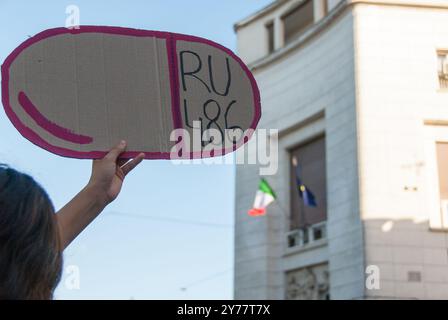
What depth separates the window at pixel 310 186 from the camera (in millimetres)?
17781

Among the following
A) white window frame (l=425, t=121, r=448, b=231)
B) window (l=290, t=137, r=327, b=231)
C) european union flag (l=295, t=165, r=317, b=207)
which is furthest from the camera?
window (l=290, t=137, r=327, b=231)

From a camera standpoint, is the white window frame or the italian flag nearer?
the white window frame

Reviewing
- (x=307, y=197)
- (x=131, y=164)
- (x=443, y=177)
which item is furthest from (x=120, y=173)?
(x=307, y=197)

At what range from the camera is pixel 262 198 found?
59.5 ft

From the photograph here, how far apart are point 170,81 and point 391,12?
1562 cm

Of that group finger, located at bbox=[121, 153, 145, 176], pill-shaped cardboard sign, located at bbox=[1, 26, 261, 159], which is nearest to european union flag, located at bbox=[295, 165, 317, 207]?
pill-shaped cardboard sign, located at bbox=[1, 26, 261, 159]

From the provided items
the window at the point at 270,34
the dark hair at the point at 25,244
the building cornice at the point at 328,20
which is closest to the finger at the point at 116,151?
the dark hair at the point at 25,244

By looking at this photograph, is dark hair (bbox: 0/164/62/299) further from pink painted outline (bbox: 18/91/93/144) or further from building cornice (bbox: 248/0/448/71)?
building cornice (bbox: 248/0/448/71)

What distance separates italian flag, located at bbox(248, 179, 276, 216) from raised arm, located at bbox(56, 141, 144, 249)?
16331 millimetres

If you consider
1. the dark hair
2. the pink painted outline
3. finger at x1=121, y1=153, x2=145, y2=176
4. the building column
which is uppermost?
the building column

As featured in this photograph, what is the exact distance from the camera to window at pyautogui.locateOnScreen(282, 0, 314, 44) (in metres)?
19.6

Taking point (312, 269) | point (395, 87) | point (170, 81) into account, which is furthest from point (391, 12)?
point (170, 81)

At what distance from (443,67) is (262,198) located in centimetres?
535

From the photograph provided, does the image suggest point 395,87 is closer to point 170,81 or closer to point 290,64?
point 290,64
